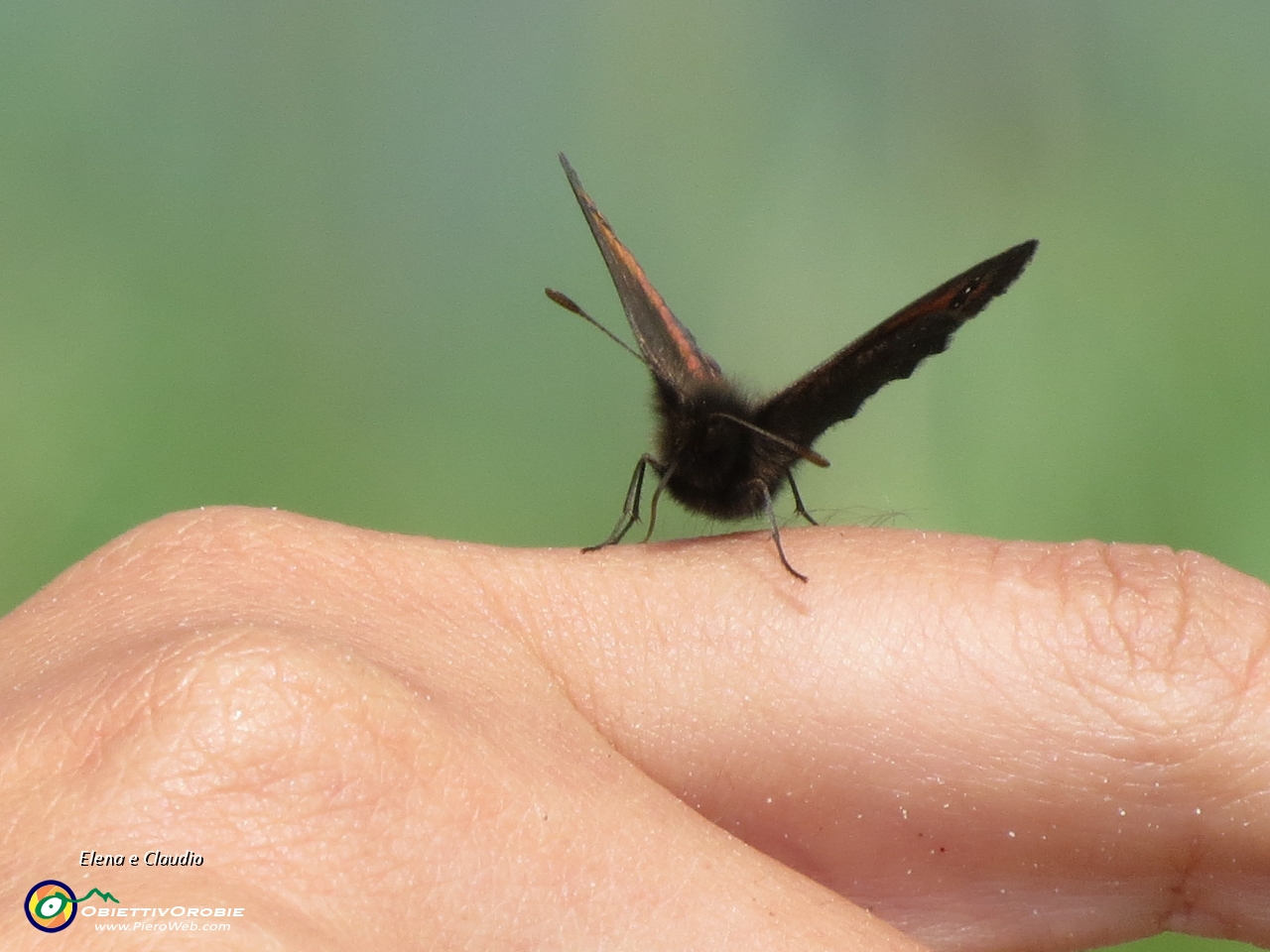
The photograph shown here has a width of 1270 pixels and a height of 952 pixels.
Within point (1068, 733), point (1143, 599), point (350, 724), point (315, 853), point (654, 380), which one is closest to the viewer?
point (315, 853)

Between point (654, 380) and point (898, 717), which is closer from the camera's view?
point (898, 717)

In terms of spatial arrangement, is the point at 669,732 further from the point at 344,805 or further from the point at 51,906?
the point at 51,906

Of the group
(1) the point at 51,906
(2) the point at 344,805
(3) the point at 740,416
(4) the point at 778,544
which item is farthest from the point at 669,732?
(1) the point at 51,906

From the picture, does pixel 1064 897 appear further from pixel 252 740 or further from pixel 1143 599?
pixel 252 740

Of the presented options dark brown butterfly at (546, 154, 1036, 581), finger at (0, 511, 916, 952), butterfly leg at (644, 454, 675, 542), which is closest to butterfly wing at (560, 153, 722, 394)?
dark brown butterfly at (546, 154, 1036, 581)

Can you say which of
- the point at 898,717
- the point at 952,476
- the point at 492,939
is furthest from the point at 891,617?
the point at 952,476
